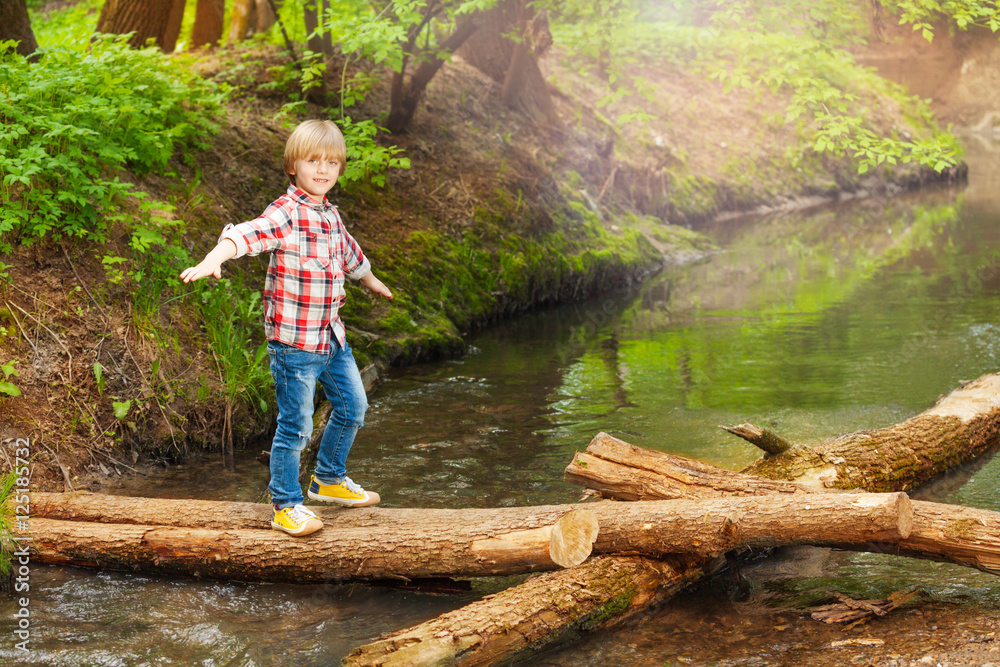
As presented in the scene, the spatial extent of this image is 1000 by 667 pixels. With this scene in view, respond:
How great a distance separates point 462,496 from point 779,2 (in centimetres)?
794

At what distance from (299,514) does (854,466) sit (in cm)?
349

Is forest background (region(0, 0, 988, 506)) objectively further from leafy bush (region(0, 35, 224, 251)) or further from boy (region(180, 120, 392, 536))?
boy (region(180, 120, 392, 536))

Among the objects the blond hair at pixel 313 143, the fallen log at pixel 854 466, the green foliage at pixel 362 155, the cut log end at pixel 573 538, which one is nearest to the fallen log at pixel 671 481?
the fallen log at pixel 854 466

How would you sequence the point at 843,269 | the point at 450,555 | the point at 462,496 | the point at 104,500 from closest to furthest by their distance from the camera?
the point at 450,555, the point at 104,500, the point at 462,496, the point at 843,269

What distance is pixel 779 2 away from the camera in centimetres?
1023

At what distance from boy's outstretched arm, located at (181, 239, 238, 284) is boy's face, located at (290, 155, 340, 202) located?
583mm

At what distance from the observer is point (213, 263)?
3.88 m

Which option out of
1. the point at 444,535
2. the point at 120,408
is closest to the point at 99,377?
the point at 120,408

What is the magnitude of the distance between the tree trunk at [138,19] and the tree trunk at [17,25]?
2.83m

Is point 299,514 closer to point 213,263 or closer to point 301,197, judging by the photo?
point 213,263

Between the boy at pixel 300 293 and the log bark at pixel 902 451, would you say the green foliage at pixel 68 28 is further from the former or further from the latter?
the log bark at pixel 902 451

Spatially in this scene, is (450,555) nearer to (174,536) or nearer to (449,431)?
(174,536)

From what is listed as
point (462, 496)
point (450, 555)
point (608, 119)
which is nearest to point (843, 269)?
point (608, 119)

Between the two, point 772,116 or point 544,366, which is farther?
point 772,116
